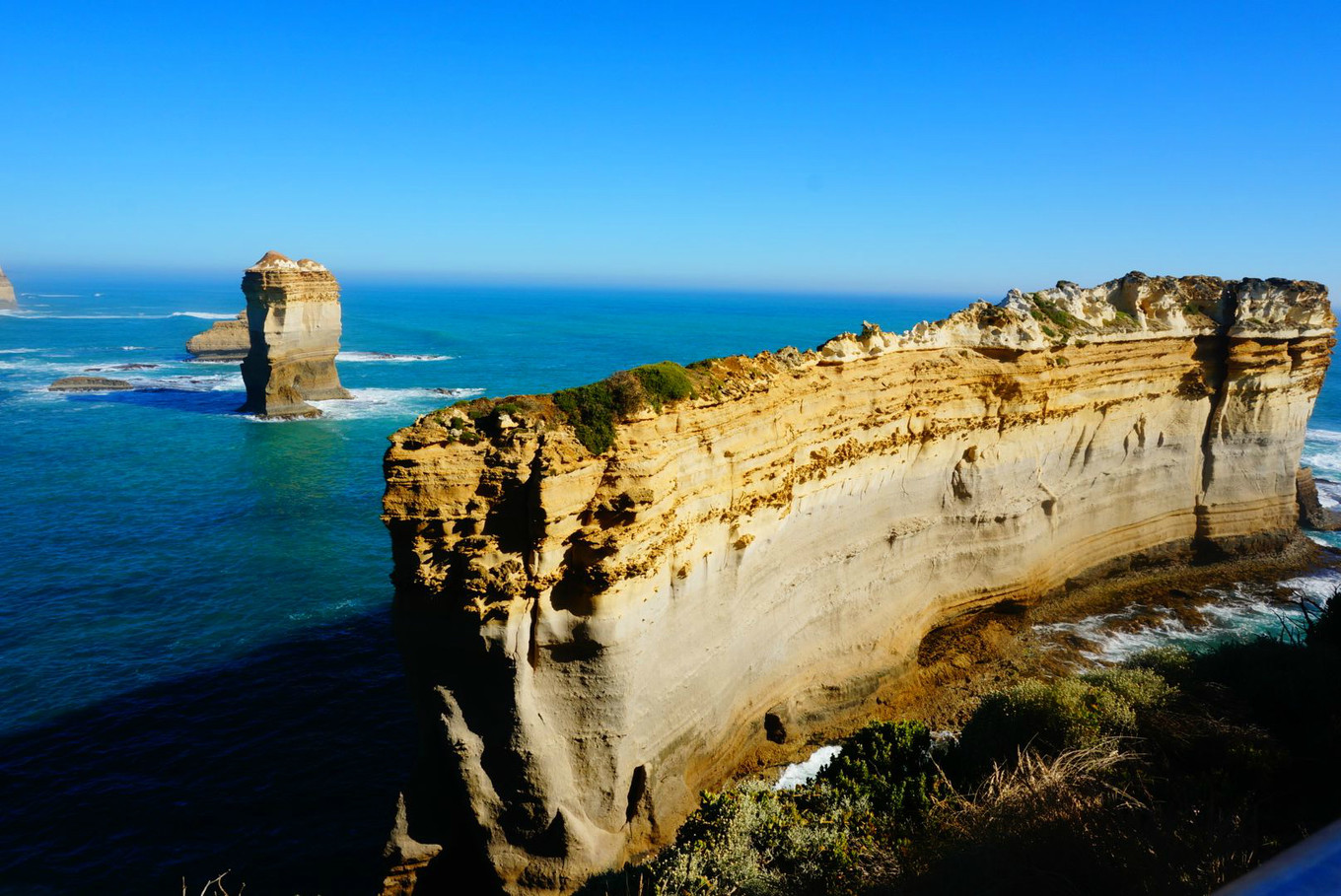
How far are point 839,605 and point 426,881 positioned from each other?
467 inches

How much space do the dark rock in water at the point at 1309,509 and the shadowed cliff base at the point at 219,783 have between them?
39.2 metres

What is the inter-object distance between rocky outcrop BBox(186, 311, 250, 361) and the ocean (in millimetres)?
26637

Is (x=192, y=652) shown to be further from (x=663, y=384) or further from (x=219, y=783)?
(x=663, y=384)

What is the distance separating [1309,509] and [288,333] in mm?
60530

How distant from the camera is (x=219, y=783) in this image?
1822 centimetres

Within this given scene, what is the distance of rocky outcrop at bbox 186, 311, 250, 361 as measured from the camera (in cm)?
8381

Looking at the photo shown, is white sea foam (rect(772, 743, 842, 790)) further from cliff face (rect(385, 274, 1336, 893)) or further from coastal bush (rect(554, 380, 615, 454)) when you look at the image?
coastal bush (rect(554, 380, 615, 454))

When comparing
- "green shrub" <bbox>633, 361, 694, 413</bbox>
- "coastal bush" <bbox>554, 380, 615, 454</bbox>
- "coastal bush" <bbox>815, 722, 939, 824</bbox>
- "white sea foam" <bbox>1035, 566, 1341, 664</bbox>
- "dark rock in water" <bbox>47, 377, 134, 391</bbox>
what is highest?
"green shrub" <bbox>633, 361, 694, 413</bbox>

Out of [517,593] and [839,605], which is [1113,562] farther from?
[517,593]

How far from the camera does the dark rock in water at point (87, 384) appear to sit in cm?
6184

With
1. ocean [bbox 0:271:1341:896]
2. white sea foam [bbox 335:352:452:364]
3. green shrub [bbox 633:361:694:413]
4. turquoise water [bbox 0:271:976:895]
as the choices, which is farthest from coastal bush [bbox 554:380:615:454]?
white sea foam [bbox 335:352:452:364]

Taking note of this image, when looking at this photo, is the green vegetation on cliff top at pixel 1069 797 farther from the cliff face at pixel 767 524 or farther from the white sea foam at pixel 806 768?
the cliff face at pixel 767 524

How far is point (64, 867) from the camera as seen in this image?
15727 mm

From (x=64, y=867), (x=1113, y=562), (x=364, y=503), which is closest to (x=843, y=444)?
(x=1113, y=562)
